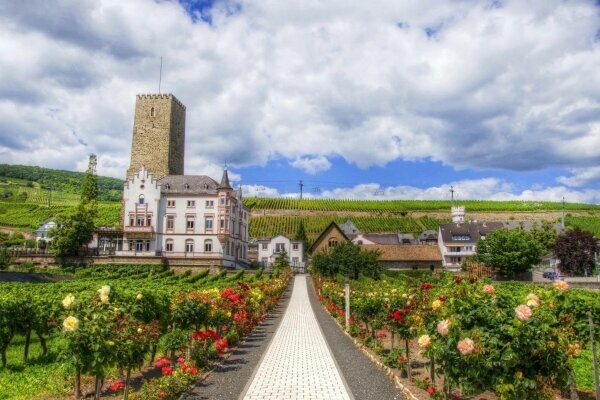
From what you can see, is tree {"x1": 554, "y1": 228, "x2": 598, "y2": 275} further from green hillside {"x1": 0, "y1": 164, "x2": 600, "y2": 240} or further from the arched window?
the arched window

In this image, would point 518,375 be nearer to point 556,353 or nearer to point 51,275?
point 556,353

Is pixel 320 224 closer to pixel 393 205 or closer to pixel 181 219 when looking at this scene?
pixel 393 205

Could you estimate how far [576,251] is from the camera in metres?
69.6

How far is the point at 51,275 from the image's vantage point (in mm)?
53531

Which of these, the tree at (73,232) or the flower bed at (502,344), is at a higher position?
the tree at (73,232)

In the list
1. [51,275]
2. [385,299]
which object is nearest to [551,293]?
[385,299]

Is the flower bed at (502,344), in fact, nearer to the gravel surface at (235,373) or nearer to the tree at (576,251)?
the gravel surface at (235,373)

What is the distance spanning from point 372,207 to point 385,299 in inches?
4764

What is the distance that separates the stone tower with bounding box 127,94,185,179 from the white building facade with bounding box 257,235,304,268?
19.1m

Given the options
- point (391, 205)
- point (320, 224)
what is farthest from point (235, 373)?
point (391, 205)

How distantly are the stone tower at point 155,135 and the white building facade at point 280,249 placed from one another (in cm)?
1909

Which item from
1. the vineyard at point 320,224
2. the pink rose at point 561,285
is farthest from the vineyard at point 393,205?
the pink rose at point 561,285

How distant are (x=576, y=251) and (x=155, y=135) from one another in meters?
64.0

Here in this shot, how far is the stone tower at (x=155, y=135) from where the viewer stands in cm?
7562
